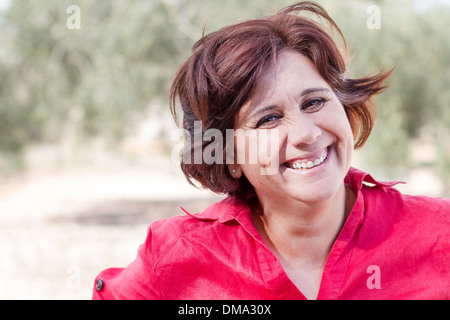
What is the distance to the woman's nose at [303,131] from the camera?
145 cm

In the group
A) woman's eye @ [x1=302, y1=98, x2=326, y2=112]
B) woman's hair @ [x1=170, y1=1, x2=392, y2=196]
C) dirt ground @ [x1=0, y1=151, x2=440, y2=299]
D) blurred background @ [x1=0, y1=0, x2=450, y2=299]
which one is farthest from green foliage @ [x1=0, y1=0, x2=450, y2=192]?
woman's eye @ [x1=302, y1=98, x2=326, y2=112]

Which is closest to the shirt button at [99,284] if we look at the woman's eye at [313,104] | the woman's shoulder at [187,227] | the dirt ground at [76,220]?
the woman's shoulder at [187,227]

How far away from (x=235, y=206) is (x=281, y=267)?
270 mm

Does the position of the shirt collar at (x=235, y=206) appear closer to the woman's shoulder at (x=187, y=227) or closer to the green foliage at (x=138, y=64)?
the woman's shoulder at (x=187, y=227)

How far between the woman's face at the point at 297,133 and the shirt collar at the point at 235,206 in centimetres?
15

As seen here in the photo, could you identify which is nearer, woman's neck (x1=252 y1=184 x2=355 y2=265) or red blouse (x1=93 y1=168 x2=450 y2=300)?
red blouse (x1=93 y1=168 x2=450 y2=300)

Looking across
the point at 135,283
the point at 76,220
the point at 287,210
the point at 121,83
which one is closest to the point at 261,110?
the point at 287,210

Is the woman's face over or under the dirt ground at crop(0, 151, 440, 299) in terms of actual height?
under

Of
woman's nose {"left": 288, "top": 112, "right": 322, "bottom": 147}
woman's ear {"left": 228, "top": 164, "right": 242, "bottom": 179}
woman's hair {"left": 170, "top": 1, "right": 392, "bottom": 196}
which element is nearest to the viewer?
woman's nose {"left": 288, "top": 112, "right": 322, "bottom": 147}

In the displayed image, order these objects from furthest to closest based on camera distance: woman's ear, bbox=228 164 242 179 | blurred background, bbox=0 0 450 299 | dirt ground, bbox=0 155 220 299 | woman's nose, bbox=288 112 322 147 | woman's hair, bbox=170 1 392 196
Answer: dirt ground, bbox=0 155 220 299 < blurred background, bbox=0 0 450 299 < woman's ear, bbox=228 164 242 179 < woman's hair, bbox=170 1 392 196 < woman's nose, bbox=288 112 322 147

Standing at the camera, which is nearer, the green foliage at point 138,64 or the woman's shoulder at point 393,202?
the woman's shoulder at point 393,202

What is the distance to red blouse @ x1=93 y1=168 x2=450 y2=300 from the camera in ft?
4.83

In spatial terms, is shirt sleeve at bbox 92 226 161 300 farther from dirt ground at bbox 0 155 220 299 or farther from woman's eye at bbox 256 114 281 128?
dirt ground at bbox 0 155 220 299

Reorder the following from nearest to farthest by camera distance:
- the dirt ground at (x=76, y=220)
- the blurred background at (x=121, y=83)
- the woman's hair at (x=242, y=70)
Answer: the woman's hair at (x=242, y=70), the blurred background at (x=121, y=83), the dirt ground at (x=76, y=220)
